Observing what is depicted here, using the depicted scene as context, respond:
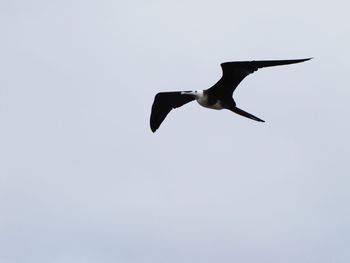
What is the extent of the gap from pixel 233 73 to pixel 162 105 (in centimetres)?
259

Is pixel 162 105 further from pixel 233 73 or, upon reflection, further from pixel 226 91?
pixel 233 73

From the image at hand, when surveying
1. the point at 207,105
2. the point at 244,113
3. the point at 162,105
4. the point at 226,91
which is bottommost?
the point at 244,113

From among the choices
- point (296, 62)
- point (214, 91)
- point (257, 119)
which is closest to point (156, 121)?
point (214, 91)

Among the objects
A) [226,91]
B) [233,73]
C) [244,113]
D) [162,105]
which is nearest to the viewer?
[244,113]

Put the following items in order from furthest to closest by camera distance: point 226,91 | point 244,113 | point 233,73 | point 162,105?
point 162,105 → point 226,91 → point 233,73 → point 244,113

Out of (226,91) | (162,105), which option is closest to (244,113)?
(226,91)

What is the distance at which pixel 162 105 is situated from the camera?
19.3m

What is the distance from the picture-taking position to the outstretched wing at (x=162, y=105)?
19234mm

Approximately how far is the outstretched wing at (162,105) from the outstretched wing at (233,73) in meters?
1.63

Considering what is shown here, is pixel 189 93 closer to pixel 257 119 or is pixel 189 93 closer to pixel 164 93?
pixel 164 93

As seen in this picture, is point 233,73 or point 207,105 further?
point 207,105

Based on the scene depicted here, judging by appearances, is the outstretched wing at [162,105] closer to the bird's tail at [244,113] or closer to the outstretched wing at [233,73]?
the outstretched wing at [233,73]

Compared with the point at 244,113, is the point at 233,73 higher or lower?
higher

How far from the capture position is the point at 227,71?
17312 mm
